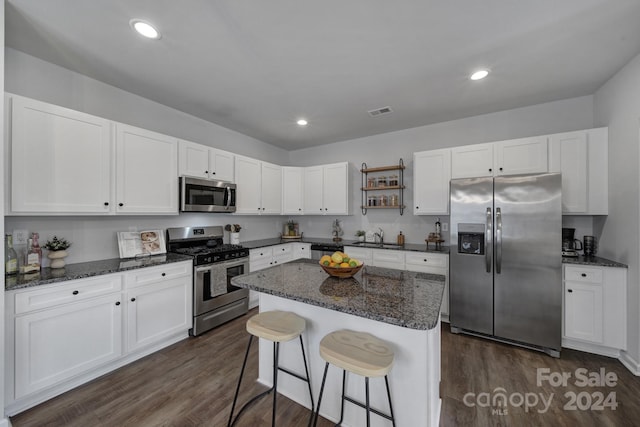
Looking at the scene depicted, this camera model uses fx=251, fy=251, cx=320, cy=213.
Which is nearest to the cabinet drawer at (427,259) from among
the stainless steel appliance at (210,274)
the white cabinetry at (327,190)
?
the white cabinetry at (327,190)

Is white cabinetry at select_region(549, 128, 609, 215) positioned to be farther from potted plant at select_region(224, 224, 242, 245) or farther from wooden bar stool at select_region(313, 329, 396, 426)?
potted plant at select_region(224, 224, 242, 245)

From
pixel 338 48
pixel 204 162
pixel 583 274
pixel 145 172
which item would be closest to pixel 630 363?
pixel 583 274

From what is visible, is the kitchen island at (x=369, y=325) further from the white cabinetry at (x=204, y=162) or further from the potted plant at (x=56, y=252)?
the white cabinetry at (x=204, y=162)

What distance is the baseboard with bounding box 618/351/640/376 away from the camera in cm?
218

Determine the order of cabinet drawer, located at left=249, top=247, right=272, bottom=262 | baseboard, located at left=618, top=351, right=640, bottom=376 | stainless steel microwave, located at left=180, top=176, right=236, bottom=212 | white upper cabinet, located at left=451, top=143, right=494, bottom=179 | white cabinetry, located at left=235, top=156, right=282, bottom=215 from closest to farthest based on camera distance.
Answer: baseboard, located at left=618, top=351, right=640, bottom=376
stainless steel microwave, located at left=180, top=176, right=236, bottom=212
white upper cabinet, located at left=451, top=143, right=494, bottom=179
cabinet drawer, located at left=249, top=247, right=272, bottom=262
white cabinetry, located at left=235, top=156, right=282, bottom=215

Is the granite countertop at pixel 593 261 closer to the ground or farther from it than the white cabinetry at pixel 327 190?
closer to the ground

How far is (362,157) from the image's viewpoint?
4.47 metres

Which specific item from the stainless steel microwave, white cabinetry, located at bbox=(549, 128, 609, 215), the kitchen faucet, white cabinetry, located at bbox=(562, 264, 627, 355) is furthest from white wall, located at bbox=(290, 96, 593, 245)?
the stainless steel microwave

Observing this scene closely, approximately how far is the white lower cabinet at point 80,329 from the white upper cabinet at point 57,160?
677mm

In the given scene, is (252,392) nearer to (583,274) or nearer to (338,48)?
(338,48)

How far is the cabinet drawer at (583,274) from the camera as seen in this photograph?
244 cm

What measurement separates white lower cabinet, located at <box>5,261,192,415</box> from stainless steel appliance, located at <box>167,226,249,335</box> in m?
0.25

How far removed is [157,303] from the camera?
251 cm

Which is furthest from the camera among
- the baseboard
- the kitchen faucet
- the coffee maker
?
the kitchen faucet
